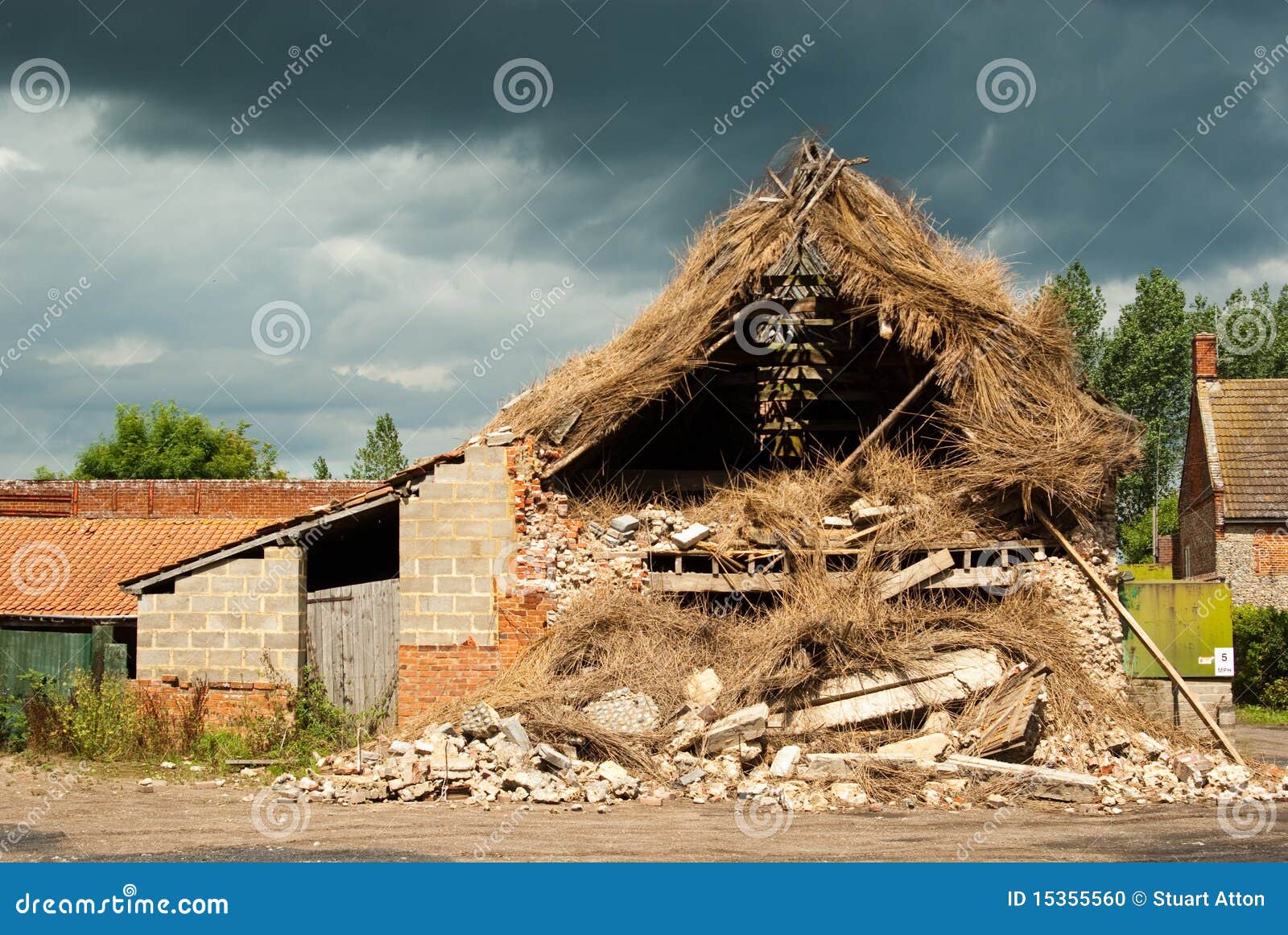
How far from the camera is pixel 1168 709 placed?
54.1ft

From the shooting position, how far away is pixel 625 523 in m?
14.1

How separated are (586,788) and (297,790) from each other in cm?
300

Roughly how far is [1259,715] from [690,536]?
13163mm

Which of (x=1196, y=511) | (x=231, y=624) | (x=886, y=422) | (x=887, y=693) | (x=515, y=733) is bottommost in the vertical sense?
(x=515, y=733)

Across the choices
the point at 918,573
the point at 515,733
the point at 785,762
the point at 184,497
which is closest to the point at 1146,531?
the point at 918,573

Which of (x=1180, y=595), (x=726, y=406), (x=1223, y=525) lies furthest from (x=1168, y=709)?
(x=1223, y=525)

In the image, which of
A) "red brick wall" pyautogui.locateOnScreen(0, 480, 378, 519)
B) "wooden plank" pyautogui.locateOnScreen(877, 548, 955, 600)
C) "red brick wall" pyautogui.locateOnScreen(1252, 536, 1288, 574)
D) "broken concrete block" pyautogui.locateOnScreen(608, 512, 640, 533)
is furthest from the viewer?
"red brick wall" pyautogui.locateOnScreen(0, 480, 378, 519)

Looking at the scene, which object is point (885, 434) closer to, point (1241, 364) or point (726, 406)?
point (726, 406)

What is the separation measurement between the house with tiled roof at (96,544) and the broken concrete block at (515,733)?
19.7 ft

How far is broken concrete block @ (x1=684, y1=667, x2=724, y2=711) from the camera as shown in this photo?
1238 cm

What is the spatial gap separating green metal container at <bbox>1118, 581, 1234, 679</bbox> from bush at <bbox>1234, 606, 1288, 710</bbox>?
4467 mm

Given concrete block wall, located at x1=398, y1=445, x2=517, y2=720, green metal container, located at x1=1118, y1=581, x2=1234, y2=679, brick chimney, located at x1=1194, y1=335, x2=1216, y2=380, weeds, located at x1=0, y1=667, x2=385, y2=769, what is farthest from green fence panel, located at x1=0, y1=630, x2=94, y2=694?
brick chimney, located at x1=1194, y1=335, x2=1216, y2=380

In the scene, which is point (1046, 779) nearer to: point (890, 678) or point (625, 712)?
point (890, 678)

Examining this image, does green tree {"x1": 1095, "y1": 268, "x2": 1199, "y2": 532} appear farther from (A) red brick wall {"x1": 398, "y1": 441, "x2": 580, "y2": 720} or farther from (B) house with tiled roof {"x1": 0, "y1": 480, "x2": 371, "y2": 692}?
(A) red brick wall {"x1": 398, "y1": 441, "x2": 580, "y2": 720}
